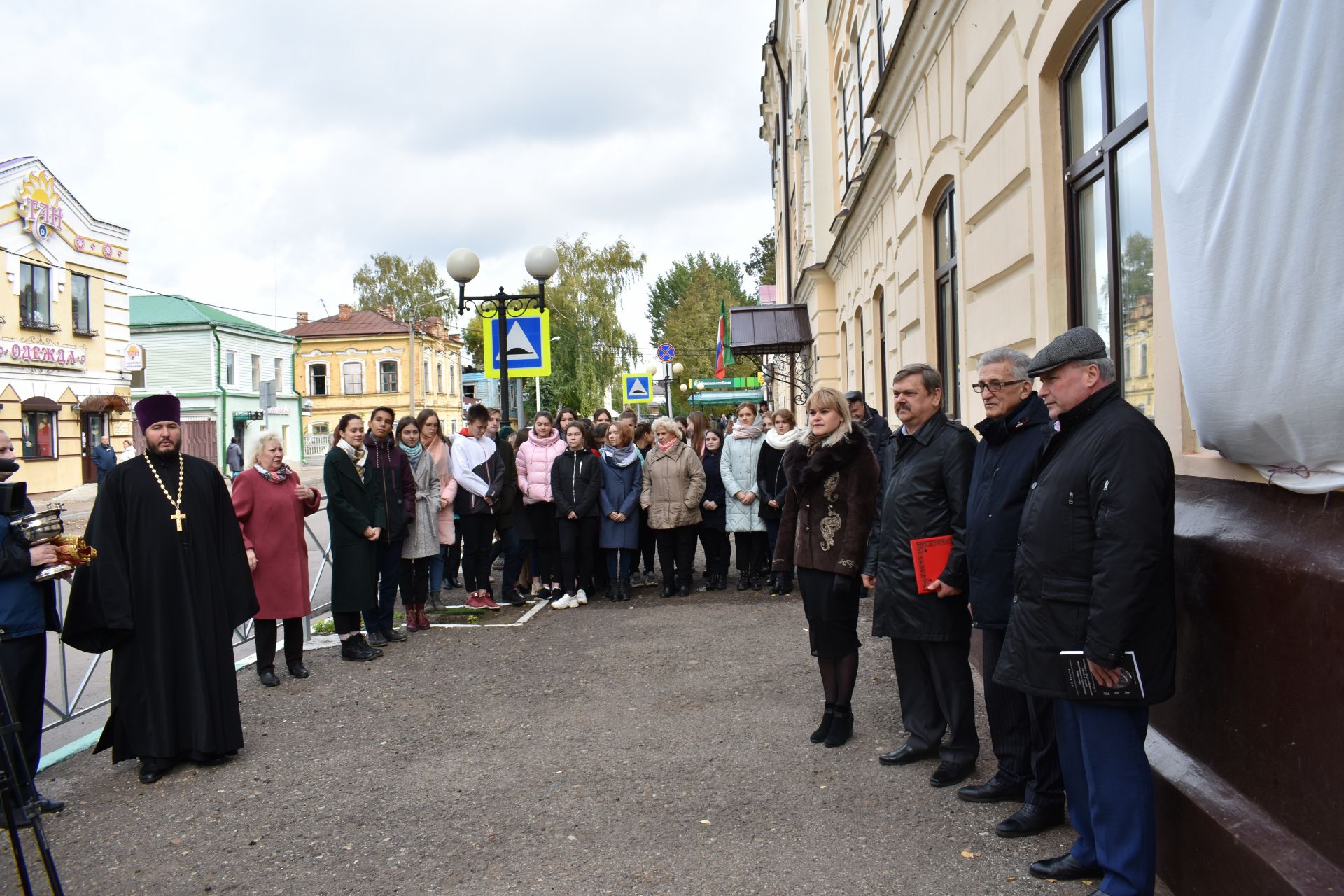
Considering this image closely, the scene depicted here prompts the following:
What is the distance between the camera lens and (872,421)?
9633mm

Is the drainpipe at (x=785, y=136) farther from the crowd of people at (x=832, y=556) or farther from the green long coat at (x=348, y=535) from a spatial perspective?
the green long coat at (x=348, y=535)

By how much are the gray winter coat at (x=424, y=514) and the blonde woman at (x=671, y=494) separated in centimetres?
233

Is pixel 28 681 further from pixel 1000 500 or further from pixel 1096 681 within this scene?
pixel 1096 681

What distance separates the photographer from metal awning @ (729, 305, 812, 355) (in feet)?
66.5

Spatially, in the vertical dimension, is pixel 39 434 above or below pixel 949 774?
above

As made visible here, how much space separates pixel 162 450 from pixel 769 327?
52.5ft

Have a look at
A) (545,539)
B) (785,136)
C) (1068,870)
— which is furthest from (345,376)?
(1068,870)

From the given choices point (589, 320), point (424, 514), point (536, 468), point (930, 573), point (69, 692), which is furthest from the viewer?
point (589, 320)

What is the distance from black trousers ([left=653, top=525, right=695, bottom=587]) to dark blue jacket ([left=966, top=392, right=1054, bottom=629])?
6.12 meters

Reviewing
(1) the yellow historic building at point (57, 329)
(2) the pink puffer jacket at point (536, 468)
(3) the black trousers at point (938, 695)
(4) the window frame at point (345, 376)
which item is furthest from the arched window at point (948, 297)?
(4) the window frame at point (345, 376)

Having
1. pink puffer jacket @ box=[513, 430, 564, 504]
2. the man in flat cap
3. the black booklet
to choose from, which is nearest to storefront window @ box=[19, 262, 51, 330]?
pink puffer jacket @ box=[513, 430, 564, 504]

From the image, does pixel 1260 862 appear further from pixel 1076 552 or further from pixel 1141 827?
pixel 1076 552

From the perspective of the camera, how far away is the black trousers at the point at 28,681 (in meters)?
4.67

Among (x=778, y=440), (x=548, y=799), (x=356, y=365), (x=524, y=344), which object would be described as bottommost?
(x=548, y=799)
